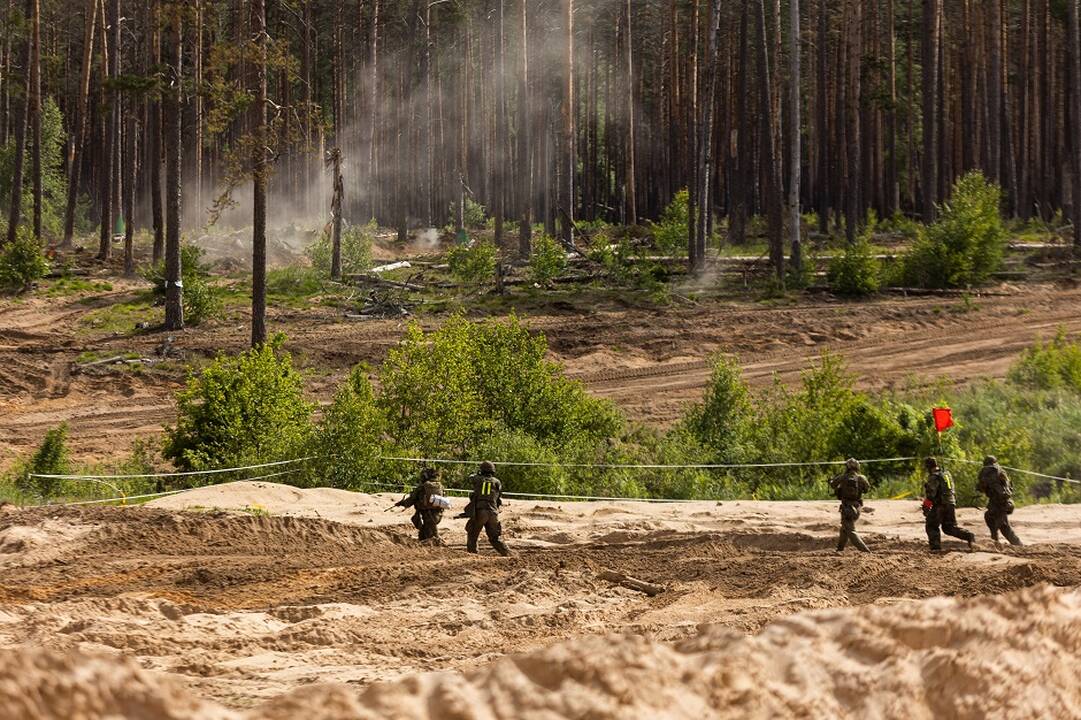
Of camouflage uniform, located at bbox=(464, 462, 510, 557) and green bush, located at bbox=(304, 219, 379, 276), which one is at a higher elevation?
green bush, located at bbox=(304, 219, 379, 276)

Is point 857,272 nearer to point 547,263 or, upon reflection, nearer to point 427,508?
point 547,263

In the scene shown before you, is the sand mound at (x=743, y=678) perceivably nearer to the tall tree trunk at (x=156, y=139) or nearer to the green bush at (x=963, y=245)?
the tall tree trunk at (x=156, y=139)

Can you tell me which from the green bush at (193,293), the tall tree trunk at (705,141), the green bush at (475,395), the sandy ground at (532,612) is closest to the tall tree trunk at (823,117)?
the tall tree trunk at (705,141)

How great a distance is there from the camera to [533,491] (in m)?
18.4

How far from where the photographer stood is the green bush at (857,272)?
33.8 meters

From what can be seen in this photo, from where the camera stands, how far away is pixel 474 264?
36156 millimetres

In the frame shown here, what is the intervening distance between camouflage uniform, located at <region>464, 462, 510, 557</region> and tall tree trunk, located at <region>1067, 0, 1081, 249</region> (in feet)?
94.7

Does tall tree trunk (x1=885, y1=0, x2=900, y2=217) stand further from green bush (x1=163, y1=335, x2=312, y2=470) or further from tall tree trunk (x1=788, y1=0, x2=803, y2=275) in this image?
green bush (x1=163, y1=335, x2=312, y2=470)

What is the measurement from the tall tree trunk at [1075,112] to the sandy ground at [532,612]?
2452cm

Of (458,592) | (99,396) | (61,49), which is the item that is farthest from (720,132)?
(458,592)

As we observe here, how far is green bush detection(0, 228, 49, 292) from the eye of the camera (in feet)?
122

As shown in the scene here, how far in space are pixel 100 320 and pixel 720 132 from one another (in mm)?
39114

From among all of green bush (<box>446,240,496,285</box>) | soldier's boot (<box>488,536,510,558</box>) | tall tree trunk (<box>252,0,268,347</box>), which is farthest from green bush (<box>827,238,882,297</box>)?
soldier's boot (<box>488,536,510,558</box>)

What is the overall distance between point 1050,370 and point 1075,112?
1987 cm
